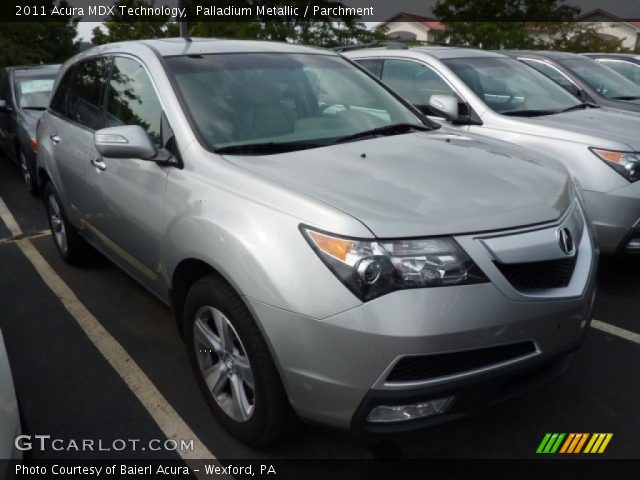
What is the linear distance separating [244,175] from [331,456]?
1.30 m

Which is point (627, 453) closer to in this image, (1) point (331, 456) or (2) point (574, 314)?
(2) point (574, 314)

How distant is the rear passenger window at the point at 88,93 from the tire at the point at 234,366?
1799 mm

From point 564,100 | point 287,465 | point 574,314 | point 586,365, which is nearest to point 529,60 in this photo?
point 564,100

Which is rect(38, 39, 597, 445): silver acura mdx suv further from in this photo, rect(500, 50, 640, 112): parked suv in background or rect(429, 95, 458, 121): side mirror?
rect(500, 50, 640, 112): parked suv in background

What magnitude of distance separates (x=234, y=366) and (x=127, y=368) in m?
1.08

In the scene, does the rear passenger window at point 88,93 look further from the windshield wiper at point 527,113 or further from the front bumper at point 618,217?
the front bumper at point 618,217

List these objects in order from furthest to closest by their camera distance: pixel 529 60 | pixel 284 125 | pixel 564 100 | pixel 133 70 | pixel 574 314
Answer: pixel 529 60
pixel 564 100
pixel 133 70
pixel 284 125
pixel 574 314

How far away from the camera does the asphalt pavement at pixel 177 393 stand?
2580 millimetres

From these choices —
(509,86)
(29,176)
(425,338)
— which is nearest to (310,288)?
(425,338)

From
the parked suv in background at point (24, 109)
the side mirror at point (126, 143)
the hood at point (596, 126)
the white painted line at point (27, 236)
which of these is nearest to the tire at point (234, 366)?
the side mirror at point (126, 143)

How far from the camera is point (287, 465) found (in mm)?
2475

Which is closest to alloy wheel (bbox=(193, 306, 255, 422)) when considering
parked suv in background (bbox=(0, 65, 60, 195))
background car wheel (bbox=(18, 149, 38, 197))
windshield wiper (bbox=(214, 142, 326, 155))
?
windshield wiper (bbox=(214, 142, 326, 155))

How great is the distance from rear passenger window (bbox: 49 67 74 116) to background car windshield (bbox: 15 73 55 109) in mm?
3220

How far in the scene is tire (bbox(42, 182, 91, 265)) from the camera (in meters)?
4.54
